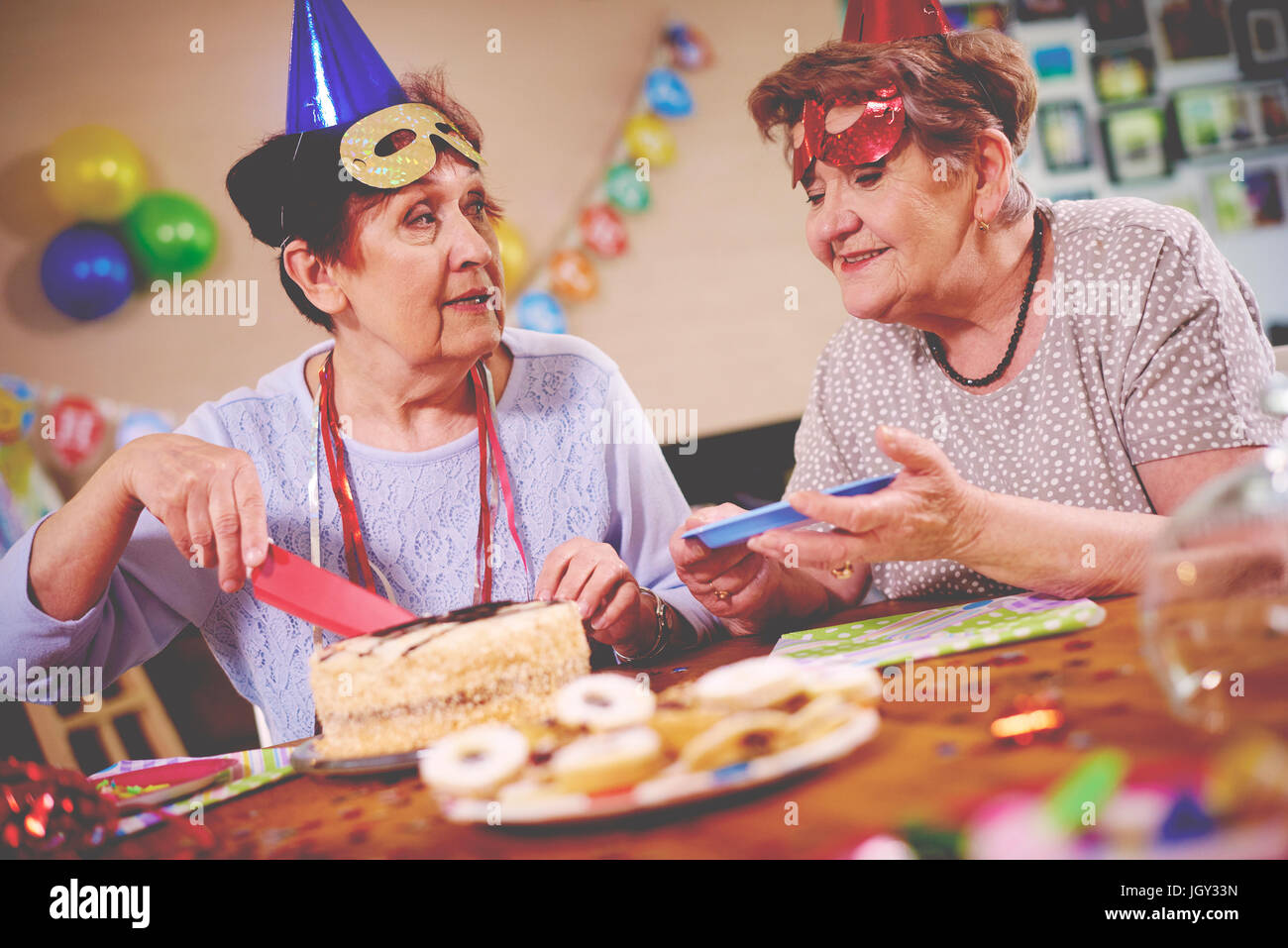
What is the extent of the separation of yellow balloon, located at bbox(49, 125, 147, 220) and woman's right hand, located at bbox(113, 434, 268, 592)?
6.79 feet

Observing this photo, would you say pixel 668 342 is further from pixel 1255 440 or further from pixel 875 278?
pixel 1255 440

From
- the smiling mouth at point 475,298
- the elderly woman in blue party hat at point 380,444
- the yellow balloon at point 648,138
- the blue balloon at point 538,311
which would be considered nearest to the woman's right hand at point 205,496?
the elderly woman in blue party hat at point 380,444

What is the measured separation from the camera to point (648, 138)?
3.54 m

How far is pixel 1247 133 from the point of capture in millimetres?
4258

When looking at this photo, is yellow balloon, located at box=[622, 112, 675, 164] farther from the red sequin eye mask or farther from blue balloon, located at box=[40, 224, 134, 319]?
the red sequin eye mask

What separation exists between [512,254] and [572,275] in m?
0.30

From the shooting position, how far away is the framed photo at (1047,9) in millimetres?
4230

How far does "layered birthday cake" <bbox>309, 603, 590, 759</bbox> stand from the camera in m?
0.99

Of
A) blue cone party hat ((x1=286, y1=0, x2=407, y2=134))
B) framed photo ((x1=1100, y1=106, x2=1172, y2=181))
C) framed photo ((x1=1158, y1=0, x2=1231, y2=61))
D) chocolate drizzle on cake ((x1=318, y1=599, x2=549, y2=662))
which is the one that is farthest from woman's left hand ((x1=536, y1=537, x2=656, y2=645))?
framed photo ((x1=1158, y1=0, x2=1231, y2=61))

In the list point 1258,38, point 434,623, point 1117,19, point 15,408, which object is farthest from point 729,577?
point 1258,38

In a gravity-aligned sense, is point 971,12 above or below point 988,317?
above

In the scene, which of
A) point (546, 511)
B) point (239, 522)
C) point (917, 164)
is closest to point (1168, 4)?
point (917, 164)

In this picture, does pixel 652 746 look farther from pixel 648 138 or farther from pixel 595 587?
pixel 648 138
